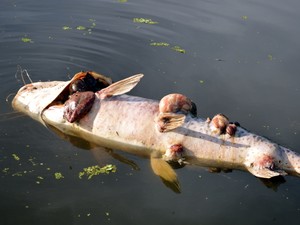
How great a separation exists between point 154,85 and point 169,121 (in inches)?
95.5

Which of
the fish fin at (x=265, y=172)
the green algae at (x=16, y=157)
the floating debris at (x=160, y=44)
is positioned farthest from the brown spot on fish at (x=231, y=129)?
the floating debris at (x=160, y=44)

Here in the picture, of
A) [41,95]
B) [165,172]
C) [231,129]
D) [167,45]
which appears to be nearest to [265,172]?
[231,129]

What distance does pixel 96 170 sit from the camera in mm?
6598

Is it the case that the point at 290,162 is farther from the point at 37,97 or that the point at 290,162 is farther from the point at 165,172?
the point at 37,97

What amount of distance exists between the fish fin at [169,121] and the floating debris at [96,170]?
1.02m

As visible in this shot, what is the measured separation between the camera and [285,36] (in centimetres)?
1227

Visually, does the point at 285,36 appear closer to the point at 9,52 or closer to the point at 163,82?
the point at 163,82

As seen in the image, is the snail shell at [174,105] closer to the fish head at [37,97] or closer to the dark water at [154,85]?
the dark water at [154,85]

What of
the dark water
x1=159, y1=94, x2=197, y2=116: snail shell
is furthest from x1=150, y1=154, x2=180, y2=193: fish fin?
x1=159, y1=94, x2=197, y2=116: snail shell

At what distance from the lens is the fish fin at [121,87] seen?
7004 millimetres

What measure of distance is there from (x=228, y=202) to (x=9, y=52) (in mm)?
6520

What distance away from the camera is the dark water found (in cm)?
602

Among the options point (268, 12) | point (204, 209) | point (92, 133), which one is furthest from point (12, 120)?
point (268, 12)

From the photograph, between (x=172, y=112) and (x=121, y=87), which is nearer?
(x=172, y=112)
